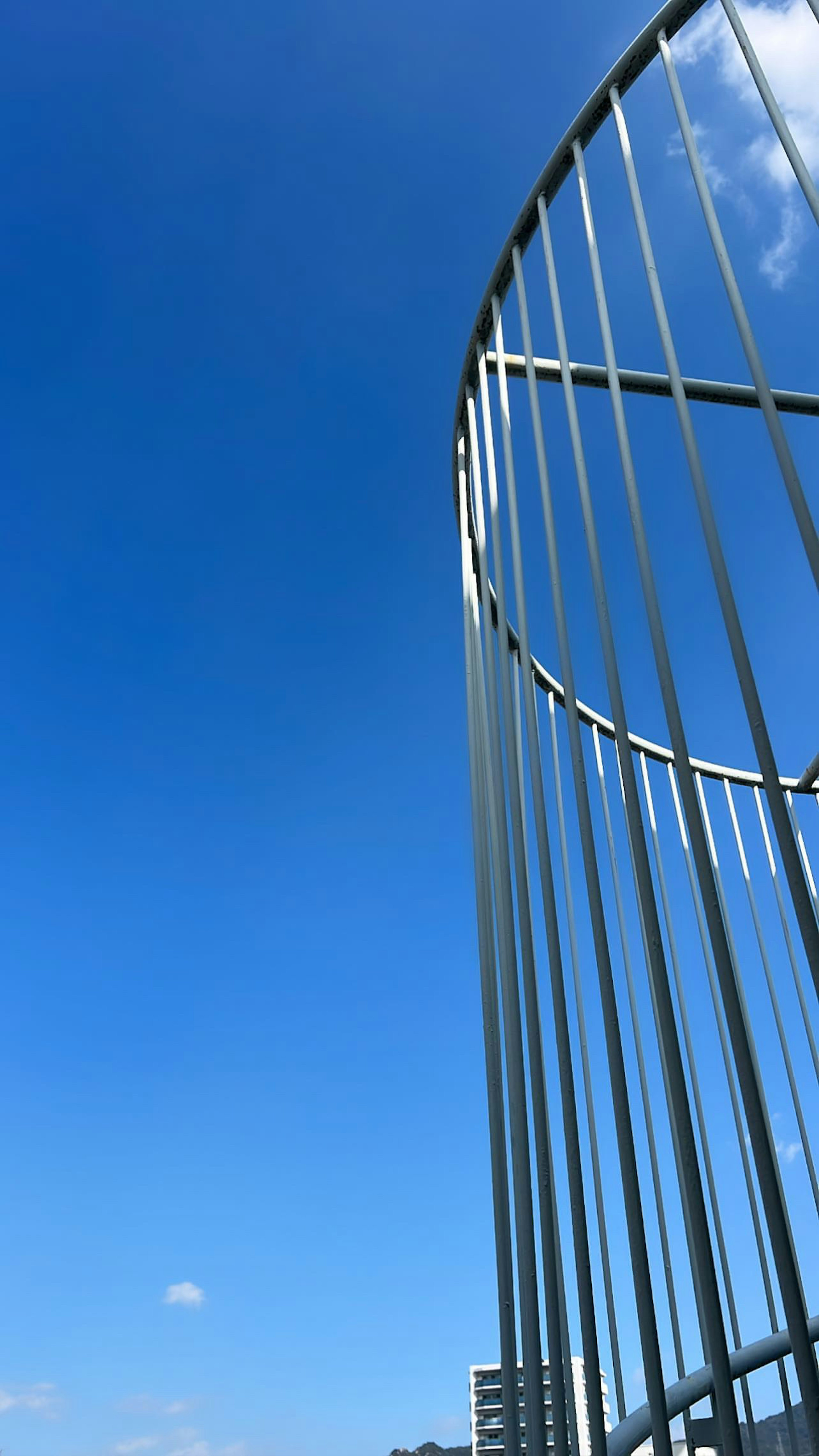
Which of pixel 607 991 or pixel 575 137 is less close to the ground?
pixel 575 137

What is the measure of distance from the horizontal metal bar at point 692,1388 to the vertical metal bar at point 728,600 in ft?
2.91

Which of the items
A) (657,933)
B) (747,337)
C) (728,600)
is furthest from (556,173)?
(657,933)

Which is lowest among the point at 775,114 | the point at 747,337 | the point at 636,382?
the point at 747,337

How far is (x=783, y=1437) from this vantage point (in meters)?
3.38

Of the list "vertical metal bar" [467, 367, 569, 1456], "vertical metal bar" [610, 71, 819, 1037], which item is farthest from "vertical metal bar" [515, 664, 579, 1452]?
"vertical metal bar" [610, 71, 819, 1037]

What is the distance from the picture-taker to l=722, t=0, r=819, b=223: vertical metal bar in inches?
61.4

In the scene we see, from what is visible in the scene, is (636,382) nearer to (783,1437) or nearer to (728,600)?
(728,600)

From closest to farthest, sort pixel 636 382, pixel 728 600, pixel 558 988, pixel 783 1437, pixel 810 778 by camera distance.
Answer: pixel 728 600, pixel 558 988, pixel 636 382, pixel 783 1437, pixel 810 778

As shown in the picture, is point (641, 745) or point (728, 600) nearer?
point (728, 600)

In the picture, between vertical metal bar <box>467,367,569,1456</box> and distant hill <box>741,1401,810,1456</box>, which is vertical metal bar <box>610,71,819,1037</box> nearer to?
vertical metal bar <box>467,367,569,1456</box>

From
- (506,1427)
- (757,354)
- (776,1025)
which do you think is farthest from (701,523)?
(776,1025)

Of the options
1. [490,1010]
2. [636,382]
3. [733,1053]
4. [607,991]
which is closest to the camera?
[733,1053]

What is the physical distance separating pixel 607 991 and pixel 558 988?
0.58 feet

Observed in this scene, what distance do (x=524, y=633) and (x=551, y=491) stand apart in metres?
0.31
